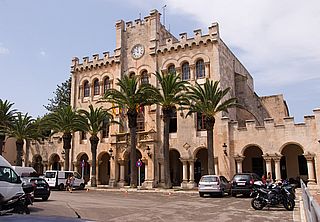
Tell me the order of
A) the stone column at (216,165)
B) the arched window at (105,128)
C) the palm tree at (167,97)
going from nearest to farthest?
the palm tree at (167,97) → the stone column at (216,165) → the arched window at (105,128)

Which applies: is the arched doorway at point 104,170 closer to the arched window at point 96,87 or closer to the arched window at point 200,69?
the arched window at point 96,87

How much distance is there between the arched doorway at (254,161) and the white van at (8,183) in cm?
2352

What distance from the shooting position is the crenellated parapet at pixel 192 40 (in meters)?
34.1

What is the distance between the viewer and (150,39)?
37969 mm

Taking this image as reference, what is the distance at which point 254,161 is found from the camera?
33.4 meters

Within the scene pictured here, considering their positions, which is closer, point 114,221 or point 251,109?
point 114,221

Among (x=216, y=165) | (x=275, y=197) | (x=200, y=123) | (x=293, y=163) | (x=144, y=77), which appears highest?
(x=144, y=77)

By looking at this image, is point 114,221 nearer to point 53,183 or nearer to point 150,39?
point 53,183

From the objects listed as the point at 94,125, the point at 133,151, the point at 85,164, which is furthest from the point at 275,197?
the point at 85,164

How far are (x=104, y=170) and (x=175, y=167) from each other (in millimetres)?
9680

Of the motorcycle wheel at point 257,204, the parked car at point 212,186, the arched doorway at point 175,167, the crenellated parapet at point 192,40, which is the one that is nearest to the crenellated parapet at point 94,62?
the crenellated parapet at point 192,40

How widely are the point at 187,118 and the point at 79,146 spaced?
14.9m

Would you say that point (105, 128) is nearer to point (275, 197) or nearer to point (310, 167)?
point (310, 167)

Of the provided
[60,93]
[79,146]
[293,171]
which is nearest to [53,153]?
[79,146]
